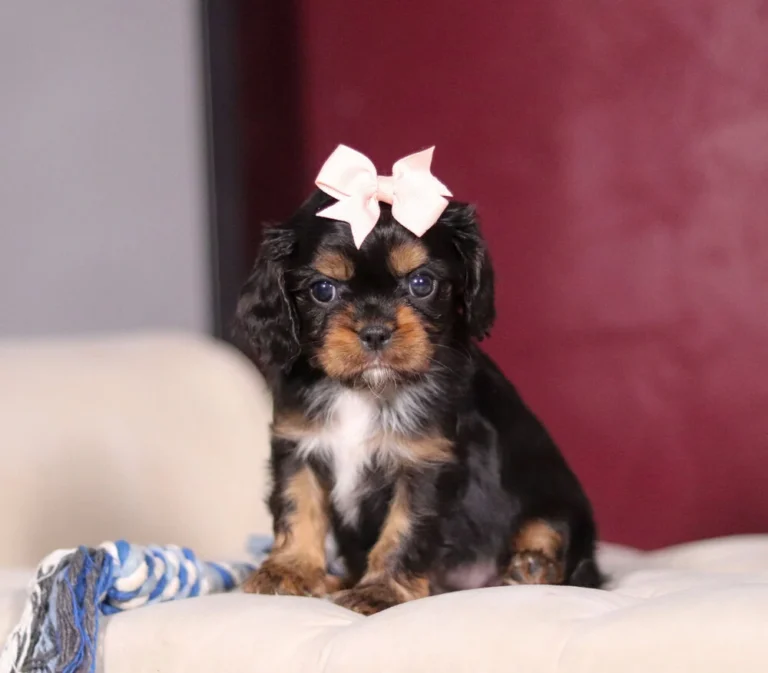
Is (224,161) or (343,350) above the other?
(224,161)

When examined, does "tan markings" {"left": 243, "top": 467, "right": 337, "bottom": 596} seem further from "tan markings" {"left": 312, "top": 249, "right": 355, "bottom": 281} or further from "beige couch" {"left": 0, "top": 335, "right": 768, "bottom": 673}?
"tan markings" {"left": 312, "top": 249, "right": 355, "bottom": 281}

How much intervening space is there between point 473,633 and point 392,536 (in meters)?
0.60

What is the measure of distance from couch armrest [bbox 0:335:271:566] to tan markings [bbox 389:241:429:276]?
1.13 m

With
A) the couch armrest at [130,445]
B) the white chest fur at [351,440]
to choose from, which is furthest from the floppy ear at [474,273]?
the couch armrest at [130,445]

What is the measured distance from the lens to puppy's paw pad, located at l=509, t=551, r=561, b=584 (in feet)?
8.55

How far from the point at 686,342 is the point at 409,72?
5.60ft

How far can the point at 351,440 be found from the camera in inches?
102

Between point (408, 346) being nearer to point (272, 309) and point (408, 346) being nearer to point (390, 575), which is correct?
point (272, 309)

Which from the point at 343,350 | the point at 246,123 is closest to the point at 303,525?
the point at 343,350

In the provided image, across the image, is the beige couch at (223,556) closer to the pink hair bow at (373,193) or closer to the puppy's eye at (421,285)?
the puppy's eye at (421,285)

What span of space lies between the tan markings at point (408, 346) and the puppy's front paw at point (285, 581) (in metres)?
0.52

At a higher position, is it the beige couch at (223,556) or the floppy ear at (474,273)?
the floppy ear at (474,273)

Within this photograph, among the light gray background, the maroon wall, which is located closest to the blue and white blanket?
the maroon wall

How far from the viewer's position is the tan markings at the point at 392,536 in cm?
250
